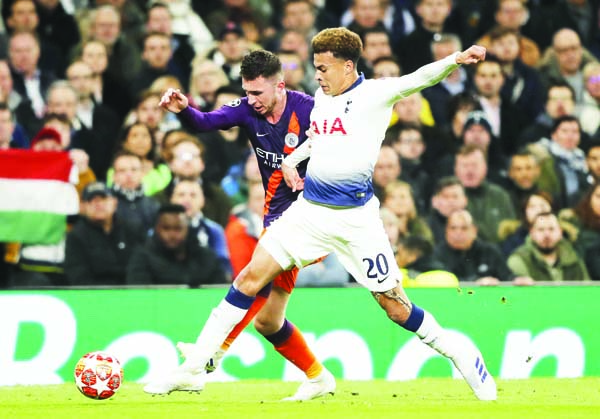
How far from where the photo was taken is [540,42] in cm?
1752

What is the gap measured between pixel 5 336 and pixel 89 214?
6.48ft

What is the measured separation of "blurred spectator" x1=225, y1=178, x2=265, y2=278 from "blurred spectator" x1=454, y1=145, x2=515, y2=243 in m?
2.79

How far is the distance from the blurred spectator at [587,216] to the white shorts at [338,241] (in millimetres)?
6570

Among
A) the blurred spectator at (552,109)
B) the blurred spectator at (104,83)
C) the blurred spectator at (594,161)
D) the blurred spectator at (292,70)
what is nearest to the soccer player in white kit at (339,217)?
the blurred spectator at (292,70)

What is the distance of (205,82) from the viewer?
15.2 metres

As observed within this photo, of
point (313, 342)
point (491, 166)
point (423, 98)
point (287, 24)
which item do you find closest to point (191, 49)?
point (287, 24)

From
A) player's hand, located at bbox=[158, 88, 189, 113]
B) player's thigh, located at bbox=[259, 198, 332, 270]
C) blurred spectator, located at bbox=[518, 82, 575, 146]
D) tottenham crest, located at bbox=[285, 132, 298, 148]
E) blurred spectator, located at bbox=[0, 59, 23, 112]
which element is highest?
player's hand, located at bbox=[158, 88, 189, 113]

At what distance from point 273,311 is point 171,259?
12.2 ft

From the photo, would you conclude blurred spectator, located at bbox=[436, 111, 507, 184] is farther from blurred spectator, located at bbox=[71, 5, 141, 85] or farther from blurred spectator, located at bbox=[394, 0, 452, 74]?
blurred spectator, located at bbox=[71, 5, 141, 85]

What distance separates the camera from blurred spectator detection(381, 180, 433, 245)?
14.2 m

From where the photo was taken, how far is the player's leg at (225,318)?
8.88 m

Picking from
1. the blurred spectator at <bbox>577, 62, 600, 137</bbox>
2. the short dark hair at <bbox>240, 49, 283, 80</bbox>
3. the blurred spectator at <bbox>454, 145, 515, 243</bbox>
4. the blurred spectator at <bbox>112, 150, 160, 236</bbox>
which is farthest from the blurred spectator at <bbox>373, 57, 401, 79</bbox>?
the short dark hair at <bbox>240, 49, 283, 80</bbox>

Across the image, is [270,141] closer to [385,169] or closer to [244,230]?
[244,230]

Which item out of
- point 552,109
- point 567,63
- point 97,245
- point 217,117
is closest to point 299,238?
point 217,117
